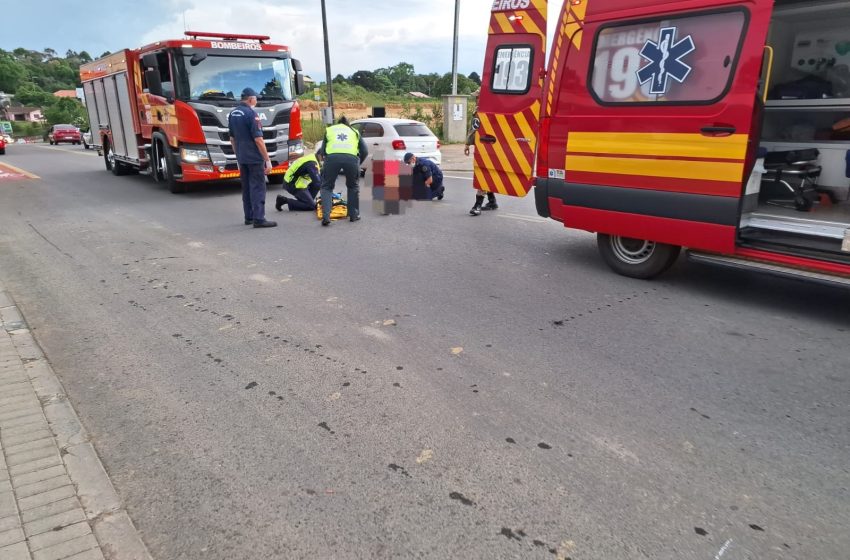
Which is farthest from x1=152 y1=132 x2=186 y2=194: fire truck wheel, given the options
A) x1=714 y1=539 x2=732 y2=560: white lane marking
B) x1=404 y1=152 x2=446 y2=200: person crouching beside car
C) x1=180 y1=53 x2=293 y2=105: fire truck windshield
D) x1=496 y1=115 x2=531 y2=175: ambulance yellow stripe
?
x1=714 y1=539 x2=732 y2=560: white lane marking

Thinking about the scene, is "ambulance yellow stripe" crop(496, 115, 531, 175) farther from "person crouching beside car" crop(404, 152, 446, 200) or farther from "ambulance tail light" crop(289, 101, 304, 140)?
"ambulance tail light" crop(289, 101, 304, 140)

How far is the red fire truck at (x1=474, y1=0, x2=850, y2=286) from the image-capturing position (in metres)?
4.66

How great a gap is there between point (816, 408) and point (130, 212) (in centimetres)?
1036

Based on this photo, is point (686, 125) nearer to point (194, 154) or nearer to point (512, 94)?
point (512, 94)

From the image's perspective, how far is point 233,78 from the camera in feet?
37.9

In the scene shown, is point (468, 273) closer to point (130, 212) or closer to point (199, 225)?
point (199, 225)

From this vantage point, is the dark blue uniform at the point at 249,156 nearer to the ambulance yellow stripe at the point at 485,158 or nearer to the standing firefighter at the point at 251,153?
the standing firefighter at the point at 251,153

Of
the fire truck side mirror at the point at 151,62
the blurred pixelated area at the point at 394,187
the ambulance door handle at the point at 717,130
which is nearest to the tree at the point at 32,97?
the fire truck side mirror at the point at 151,62

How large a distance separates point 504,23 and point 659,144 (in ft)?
8.46

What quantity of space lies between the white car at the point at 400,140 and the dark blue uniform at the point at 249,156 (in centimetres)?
515

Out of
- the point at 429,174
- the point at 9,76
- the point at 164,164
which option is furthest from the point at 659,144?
the point at 9,76

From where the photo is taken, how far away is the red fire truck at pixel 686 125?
4.66 m

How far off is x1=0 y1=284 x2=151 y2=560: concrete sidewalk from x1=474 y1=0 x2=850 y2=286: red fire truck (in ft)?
15.3

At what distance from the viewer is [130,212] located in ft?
33.6
